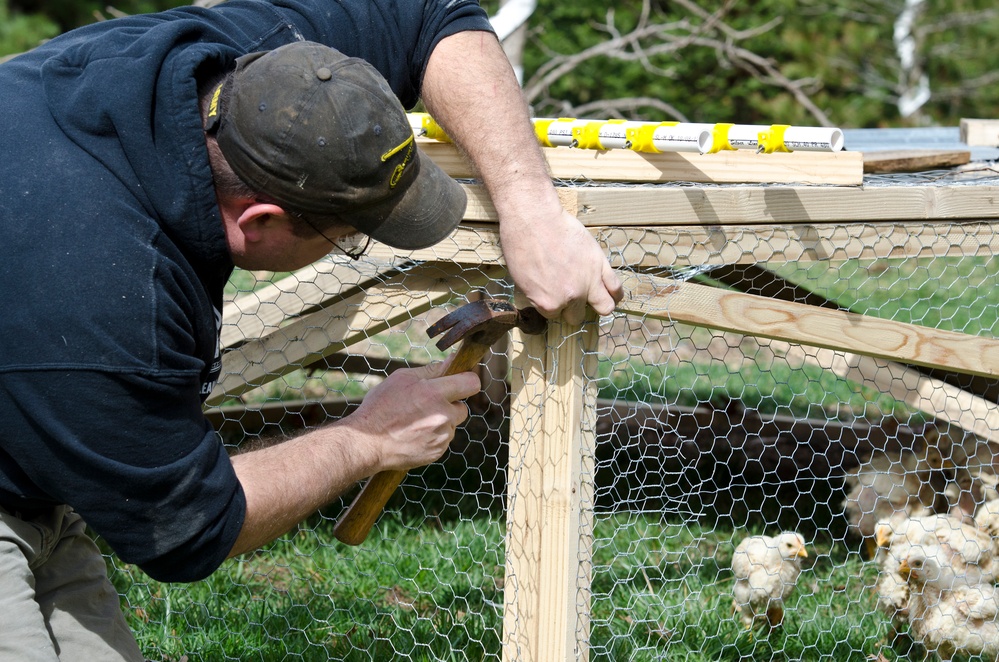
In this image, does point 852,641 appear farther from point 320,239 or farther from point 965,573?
point 320,239

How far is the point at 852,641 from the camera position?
2.88 metres

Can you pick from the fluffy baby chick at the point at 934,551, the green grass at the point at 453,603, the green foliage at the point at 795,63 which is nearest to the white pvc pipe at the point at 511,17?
the green grass at the point at 453,603

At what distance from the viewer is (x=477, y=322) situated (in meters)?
1.81

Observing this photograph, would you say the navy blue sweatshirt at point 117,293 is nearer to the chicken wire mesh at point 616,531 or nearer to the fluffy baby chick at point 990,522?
the chicken wire mesh at point 616,531

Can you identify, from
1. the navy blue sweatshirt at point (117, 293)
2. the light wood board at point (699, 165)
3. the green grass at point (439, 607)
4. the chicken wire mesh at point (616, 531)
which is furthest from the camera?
the green grass at point (439, 607)

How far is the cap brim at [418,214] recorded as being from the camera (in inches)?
64.4

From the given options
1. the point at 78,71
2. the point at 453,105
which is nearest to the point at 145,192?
the point at 78,71

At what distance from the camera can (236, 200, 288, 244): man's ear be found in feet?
5.05

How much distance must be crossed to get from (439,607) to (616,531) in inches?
24.5

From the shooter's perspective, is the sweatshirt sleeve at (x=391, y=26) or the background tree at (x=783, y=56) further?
the background tree at (x=783, y=56)

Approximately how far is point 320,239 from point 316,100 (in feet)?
0.83

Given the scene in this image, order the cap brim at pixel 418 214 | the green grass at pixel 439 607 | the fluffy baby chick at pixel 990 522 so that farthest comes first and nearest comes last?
the fluffy baby chick at pixel 990 522, the green grass at pixel 439 607, the cap brim at pixel 418 214

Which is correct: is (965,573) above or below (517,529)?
below

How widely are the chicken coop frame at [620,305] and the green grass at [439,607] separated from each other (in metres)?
0.61
